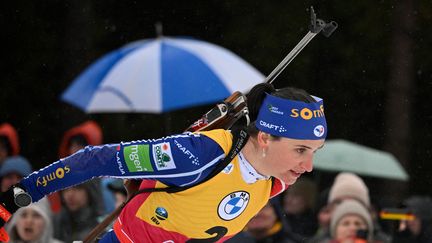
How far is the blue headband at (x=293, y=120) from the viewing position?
488 centimetres

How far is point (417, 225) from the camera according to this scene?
7516 mm

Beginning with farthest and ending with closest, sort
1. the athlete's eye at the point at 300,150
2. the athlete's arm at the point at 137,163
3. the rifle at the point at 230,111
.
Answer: the rifle at the point at 230,111 < the athlete's eye at the point at 300,150 < the athlete's arm at the point at 137,163

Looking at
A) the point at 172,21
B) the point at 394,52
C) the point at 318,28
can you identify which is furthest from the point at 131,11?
the point at 318,28

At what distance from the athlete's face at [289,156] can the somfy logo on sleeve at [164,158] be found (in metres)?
0.46

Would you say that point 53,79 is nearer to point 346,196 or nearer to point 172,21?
point 172,21

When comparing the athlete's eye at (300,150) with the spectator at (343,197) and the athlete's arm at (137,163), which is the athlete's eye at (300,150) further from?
the spectator at (343,197)

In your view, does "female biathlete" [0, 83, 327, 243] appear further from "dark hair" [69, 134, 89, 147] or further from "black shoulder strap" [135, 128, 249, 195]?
"dark hair" [69, 134, 89, 147]

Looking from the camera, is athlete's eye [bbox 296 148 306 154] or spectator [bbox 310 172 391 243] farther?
spectator [bbox 310 172 391 243]

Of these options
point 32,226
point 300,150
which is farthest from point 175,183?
point 32,226

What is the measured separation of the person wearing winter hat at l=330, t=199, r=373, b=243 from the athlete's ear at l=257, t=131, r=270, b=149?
2.00 metres

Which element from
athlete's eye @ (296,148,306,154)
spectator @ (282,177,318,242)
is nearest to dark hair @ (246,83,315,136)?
athlete's eye @ (296,148,306,154)

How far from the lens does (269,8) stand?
1182cm

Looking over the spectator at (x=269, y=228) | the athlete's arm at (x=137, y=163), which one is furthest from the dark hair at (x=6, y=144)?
the athlete's arm at (x=137, y=163)

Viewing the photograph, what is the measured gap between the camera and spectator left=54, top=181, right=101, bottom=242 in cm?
768
